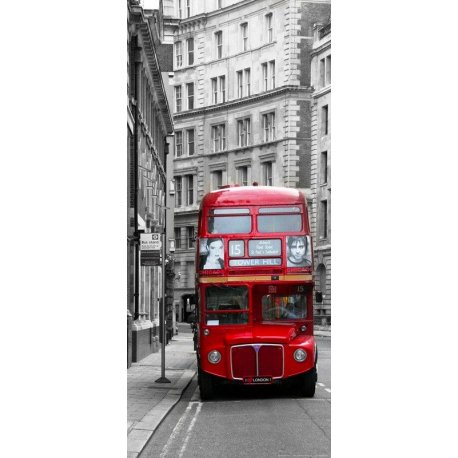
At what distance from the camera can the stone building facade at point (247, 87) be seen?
1076 centimetres

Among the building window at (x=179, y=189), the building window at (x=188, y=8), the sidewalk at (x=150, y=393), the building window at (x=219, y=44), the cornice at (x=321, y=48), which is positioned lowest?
the sidewalk at (x=150, y=393)

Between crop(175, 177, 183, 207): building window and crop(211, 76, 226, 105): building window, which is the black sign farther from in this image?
crop(211, 76, 226, 105): building window

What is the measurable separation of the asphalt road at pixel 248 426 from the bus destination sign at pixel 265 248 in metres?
2.07

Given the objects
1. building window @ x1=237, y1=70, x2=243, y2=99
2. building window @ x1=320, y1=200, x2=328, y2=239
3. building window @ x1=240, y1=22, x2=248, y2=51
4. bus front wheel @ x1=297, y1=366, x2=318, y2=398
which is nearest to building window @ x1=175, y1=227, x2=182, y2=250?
bus front wheel @ x1=297, y1=366, x2=318, y2=398

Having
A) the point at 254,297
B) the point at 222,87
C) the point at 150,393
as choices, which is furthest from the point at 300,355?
the point at 222,87

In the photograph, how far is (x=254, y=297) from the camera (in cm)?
1789

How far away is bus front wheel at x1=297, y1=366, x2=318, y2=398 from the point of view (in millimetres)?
18094

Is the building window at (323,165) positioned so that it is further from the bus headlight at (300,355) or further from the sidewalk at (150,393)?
the bus headlight at (300,355)

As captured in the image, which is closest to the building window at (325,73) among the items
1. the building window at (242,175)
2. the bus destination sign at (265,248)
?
the building window at (242,175)

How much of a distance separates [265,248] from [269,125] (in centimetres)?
637
